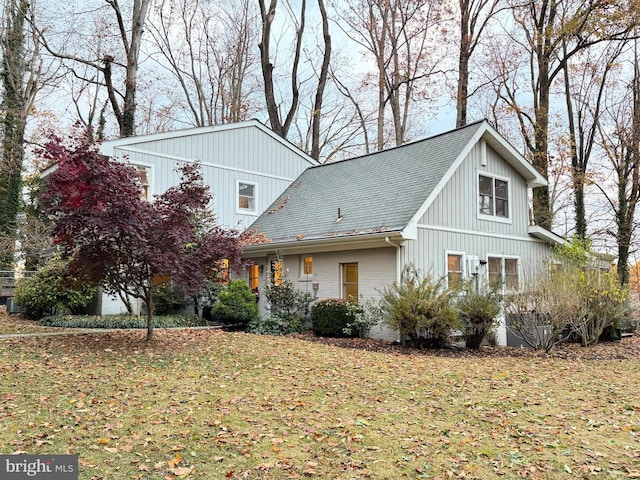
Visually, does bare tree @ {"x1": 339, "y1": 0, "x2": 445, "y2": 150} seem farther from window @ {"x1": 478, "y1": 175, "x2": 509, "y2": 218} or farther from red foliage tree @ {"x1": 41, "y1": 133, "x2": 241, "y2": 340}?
red foliage tree @ {"x1": 41, "y1": 133, "x2": 241, "y2": 340}

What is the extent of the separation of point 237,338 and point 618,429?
794 cm

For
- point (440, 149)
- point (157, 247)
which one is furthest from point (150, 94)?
point (157, 247)

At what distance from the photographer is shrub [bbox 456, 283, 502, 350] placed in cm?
1103

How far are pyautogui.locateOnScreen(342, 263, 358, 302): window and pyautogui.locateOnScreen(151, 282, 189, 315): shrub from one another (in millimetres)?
5070

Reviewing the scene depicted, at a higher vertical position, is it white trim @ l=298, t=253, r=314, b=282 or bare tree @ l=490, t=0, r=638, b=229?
bare tree @ l=490, t=0, r=638, b=229

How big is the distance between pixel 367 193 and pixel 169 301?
6672 millimetres

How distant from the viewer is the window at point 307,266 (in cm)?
1440

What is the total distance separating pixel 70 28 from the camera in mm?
21141

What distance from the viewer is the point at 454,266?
1350 centimetres

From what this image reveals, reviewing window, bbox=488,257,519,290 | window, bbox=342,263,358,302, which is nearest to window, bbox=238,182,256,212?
window, bbox=342,263,358,302

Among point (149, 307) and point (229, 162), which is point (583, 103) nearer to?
point (229, 162)

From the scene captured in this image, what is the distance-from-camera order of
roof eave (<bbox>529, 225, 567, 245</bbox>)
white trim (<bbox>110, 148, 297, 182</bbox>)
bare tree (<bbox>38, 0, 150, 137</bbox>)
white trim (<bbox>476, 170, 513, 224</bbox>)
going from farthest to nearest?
1. bare tree (<bbox>38, 0, 150, 137</bbox>)
2. roof eave (<bbox>529, 225, 567, 245</bbox>)
3. white trim (<bbox>110, 148, 297, 182</bbox>)
4. white trim (<bbox>476, 170, 513, 224</bbox>)

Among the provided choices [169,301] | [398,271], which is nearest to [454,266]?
[398,271]

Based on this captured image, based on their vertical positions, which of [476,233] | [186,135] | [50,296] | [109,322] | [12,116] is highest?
[12,116]
